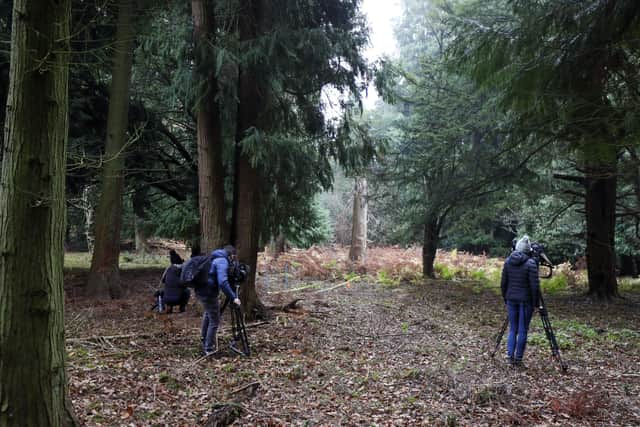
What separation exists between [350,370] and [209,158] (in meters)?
4.76

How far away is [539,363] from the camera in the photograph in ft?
22.7

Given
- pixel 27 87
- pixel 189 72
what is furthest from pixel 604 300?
pixel 27 87

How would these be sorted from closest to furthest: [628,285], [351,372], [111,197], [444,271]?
[351,372]
[111,197]
[628,285]
[444,271]

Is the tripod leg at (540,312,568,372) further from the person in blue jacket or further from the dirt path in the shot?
the person in blue jacket

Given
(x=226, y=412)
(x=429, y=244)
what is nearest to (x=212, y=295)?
(x=226, y=412)

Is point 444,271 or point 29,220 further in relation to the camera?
point 444,271

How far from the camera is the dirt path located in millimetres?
4902

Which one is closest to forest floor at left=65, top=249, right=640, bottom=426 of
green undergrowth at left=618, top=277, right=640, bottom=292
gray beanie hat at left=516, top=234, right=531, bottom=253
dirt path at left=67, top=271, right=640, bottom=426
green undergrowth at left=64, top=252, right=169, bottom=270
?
dirt path at left=67, top=271, right=640, bottom=426

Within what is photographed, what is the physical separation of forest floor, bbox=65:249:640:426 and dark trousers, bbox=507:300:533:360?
1.03ft

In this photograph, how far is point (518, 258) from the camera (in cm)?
682

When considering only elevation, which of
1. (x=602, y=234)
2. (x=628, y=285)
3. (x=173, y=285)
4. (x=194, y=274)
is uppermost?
(x=602, y=234)

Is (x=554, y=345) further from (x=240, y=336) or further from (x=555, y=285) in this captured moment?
(x=555, y=285)

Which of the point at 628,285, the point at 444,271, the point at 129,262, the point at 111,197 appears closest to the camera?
the point at 111,197

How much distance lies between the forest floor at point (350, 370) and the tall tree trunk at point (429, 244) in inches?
239
